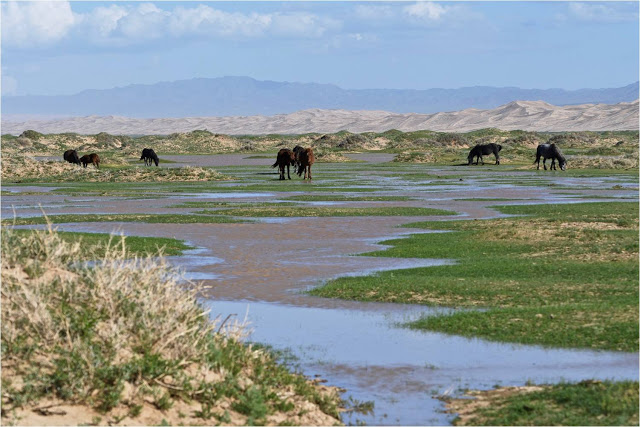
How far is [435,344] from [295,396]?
4372 millimetres

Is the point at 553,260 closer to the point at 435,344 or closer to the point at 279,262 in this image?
the point at 279,262

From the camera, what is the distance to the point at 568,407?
36.7ft

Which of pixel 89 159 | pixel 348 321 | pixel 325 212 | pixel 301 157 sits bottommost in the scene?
pixel 348 321

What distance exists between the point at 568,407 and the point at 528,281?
9638 mm

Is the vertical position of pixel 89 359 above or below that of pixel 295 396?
above

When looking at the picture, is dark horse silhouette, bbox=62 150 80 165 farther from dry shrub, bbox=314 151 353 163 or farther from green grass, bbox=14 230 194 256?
green grass, bbox=14 230 194 256

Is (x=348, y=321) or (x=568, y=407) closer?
(x=568, y=407)

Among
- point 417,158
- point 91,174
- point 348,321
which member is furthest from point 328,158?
point 348,321

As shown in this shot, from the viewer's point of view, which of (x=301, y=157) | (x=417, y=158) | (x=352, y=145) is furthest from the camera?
(x=352, y=145)

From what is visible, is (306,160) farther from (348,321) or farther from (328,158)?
(348,321)

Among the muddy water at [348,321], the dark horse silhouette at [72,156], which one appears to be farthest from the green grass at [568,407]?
the dark horse silhouette at [72,156]

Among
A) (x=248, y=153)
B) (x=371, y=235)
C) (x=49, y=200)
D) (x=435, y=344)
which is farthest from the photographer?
(x=248, y=153)

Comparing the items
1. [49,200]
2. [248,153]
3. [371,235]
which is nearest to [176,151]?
[248,153]

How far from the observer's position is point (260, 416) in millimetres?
10562
